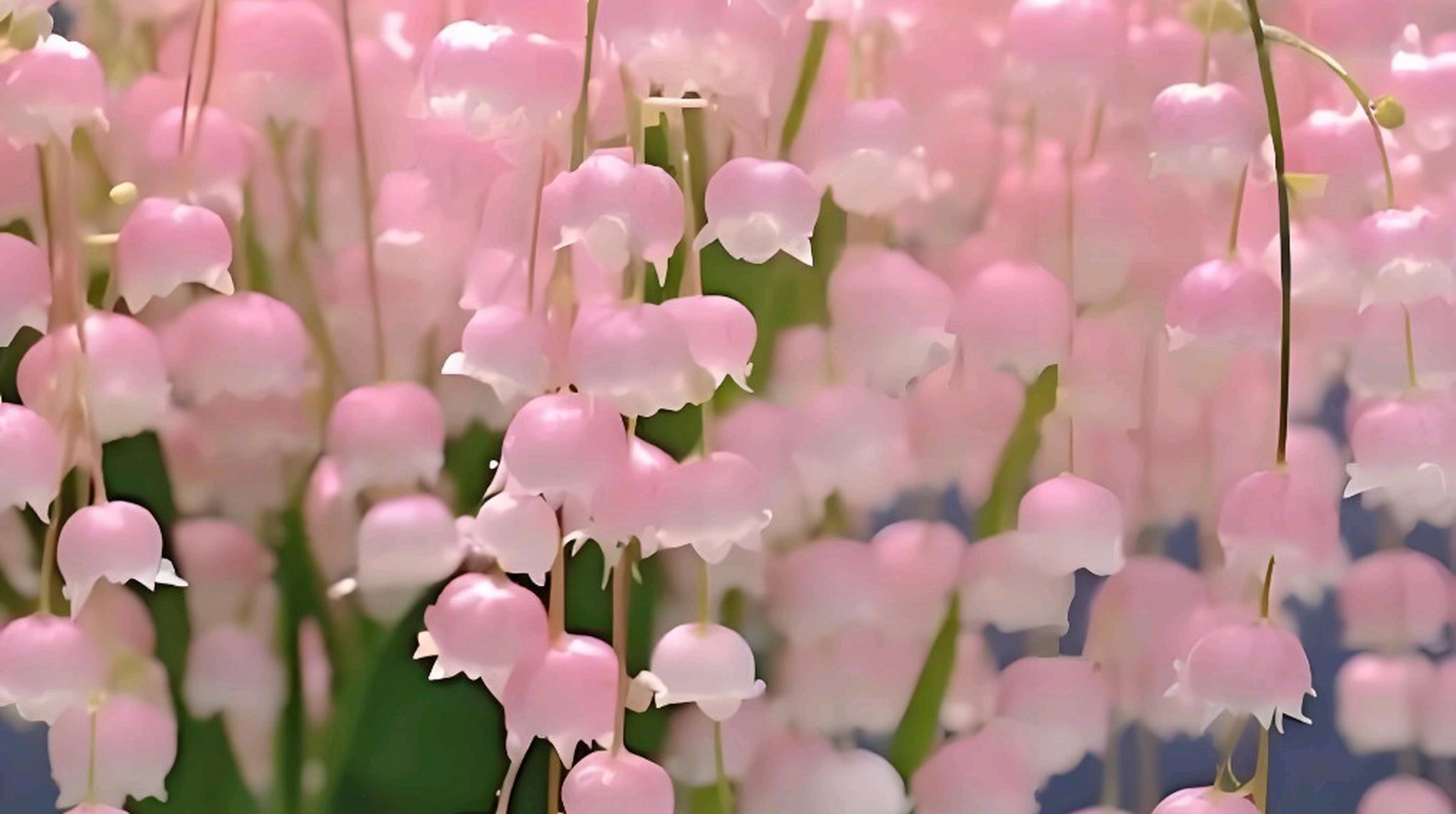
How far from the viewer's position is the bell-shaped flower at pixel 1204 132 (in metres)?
0.35

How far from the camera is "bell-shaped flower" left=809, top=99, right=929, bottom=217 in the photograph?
1.18ft

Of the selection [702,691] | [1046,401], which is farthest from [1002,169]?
[702,691]

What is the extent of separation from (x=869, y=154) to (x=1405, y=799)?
0.76 ft

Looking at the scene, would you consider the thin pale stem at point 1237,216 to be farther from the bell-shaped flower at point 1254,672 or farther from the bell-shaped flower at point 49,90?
the bell-shaped flower at point 49,90

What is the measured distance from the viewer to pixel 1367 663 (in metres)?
0.44

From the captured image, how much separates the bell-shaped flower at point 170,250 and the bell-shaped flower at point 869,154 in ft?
0.45

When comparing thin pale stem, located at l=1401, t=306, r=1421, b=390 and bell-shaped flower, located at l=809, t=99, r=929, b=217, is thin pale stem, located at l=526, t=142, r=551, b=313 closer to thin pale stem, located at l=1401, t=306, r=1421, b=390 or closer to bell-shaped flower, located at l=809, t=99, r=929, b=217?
bell-shaped flower, located at l=809, t=99, r=929, b=217

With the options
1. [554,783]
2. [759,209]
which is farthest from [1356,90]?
[554,783]

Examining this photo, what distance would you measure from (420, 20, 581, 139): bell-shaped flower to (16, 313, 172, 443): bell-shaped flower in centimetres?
10

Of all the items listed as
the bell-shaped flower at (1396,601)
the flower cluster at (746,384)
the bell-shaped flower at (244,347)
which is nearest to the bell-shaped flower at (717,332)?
the flower cluster at (746,384)

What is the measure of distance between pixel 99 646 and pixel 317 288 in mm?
108

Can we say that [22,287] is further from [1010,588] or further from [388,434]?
[1010,588]

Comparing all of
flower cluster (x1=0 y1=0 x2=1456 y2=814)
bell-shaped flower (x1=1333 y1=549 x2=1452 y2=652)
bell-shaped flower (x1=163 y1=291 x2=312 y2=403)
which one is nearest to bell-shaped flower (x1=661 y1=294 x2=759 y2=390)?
flower cluster (x1=0 y1=0 x2=1456 y2=814)

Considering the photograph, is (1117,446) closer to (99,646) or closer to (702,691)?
(702,691)
